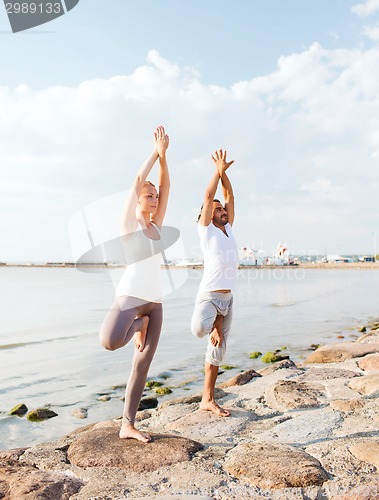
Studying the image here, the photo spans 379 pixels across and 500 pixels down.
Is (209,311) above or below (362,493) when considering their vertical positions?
above

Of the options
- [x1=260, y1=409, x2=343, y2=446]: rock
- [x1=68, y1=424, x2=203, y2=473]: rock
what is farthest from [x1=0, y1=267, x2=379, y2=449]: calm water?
[x1=260, y1=409, x2=343, y2=446]: rock

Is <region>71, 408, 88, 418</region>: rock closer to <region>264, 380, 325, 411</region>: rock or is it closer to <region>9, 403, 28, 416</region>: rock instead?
<region>9, 403, 28, 416</region>: rock

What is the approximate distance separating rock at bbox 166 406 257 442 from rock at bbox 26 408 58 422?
7.50 ft

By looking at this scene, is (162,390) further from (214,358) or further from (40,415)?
(214,358)

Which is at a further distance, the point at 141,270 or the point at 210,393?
the point at 210,393

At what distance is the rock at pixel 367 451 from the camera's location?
348 cm

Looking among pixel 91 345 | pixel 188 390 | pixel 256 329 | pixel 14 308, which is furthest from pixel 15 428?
pixel 14 308

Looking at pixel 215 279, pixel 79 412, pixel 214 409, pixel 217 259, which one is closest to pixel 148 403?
pixel 79 412

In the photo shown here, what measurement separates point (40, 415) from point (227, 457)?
3.46m

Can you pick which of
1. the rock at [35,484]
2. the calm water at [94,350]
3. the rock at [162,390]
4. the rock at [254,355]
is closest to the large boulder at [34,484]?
the rock at [35,484]

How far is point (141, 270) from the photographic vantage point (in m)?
3.73

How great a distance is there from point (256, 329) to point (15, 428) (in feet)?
31.4

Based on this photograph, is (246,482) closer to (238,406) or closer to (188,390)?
(238,406)

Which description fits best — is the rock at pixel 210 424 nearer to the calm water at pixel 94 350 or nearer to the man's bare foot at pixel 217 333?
the man's bare foot at pixel 217 333
